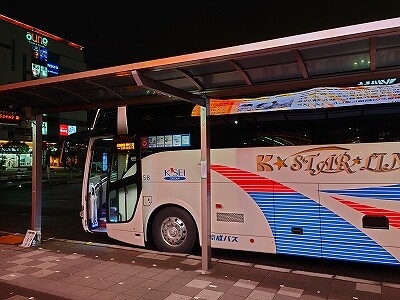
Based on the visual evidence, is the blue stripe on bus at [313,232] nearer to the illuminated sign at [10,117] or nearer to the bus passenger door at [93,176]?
the bus passenger door at [93,176]

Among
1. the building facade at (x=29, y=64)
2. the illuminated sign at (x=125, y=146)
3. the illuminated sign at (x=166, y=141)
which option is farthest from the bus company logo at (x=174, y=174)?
the building facade at (x=29, y=64)

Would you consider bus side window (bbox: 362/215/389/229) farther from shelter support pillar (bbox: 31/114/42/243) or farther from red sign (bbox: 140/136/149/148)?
shelter support pillar (bbox: 31/114/42/243)

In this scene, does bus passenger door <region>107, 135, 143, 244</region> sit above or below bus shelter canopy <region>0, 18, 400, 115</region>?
below

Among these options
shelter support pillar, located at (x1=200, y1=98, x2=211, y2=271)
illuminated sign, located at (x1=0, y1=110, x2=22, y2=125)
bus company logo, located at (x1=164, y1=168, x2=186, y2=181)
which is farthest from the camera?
illuminated sign, located at (x1=0, y1=110, x2=22, y2=125)

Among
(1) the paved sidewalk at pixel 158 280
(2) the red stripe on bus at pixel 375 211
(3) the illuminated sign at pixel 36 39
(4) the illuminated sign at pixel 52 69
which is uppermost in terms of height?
(3) the illuminated sign at pixel 36 39

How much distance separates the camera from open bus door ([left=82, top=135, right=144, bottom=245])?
25.2ft

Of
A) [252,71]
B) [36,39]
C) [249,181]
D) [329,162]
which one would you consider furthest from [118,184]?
[36,39]

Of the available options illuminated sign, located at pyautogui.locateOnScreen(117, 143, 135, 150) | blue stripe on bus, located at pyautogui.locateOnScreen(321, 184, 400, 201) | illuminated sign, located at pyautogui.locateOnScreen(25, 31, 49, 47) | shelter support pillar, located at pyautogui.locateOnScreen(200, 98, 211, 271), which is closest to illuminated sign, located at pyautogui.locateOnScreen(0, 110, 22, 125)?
illuminated sign, located at pyautogui.locateOnScreen(117, 143, 135, 150)

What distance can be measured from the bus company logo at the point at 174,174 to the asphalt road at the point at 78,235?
1647 millimetres

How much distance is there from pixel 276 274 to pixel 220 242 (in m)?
1.41

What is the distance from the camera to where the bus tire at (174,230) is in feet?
23.7

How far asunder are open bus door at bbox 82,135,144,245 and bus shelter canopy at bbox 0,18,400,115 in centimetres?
114

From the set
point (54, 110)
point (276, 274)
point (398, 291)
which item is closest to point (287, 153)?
point (276, 274)

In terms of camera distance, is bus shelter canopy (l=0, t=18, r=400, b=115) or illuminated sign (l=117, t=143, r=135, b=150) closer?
bus shelter canopy (l=0, t=18, r=400, b=115)
